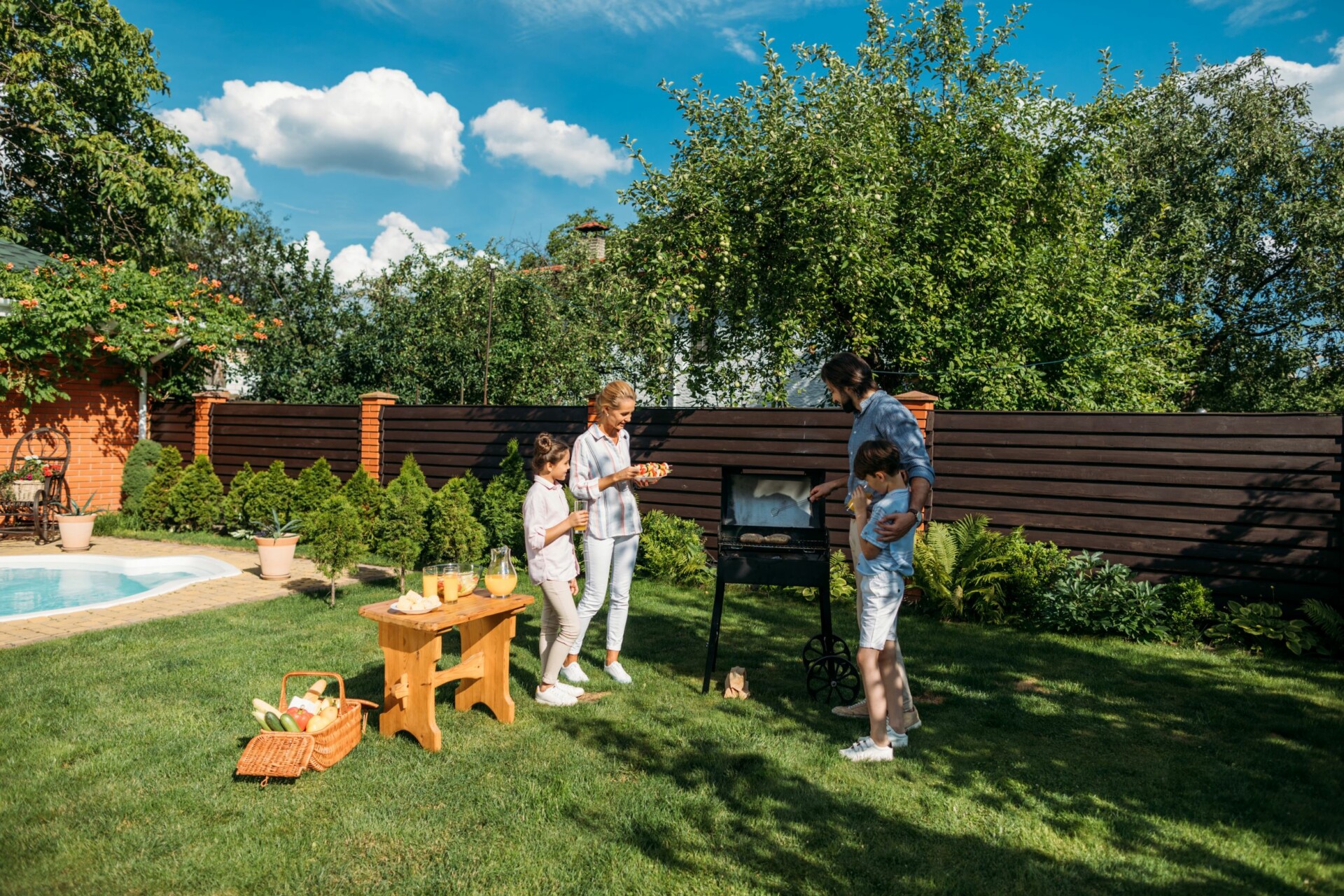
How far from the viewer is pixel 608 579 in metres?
5.33

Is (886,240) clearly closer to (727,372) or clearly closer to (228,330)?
(727,372)

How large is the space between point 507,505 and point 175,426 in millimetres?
7248

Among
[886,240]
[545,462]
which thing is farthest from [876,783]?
[886,240]

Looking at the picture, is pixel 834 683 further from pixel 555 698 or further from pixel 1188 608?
pixel 1188 608

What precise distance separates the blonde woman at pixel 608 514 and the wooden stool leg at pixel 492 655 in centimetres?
44

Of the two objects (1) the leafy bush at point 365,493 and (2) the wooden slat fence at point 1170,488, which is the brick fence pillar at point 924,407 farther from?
(1) the leafy bush at point 365,493

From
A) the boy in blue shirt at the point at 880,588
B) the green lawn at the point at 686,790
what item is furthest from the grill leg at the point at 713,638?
the boy in blue shirt at the point at 880,588

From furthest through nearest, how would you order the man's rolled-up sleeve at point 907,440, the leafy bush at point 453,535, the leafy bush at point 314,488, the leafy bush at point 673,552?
the leafy bush at point 314,488 < the leafy bush at point 673,552 < the leafy bush at point 453,535 < the man's rolled-up sleeve at point 907,440

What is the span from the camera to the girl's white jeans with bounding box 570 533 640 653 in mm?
5219

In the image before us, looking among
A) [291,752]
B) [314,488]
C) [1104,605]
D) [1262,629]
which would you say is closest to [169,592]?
[314,488]

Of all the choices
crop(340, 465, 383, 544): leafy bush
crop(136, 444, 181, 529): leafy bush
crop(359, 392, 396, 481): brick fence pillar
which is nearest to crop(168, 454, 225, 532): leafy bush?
crop(136, 444, 181, 529): leafy bush

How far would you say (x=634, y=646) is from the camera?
6.39m

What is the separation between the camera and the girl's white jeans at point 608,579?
5.22 m

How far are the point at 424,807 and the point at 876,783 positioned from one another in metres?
2.14
